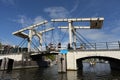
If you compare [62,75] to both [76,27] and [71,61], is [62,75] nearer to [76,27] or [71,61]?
[71,61]

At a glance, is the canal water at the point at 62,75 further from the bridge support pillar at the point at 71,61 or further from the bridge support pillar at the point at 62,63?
the bridge support pillar at the point at 71,61

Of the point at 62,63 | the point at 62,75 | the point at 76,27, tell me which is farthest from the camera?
the point at 76,27

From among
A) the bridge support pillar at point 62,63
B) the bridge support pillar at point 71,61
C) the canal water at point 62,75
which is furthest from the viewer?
the bridge support pillar at point 71,61

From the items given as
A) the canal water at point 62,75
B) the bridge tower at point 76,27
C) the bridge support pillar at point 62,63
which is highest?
the bridge tower at point 76,27

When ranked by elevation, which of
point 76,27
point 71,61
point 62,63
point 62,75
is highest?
point 76,27

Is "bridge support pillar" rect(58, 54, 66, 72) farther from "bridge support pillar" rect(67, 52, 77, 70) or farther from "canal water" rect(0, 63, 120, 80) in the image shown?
"bridge support pillar" rect(67, 52, 77, 70)

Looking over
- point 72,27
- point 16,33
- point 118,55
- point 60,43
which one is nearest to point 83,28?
point 72,27

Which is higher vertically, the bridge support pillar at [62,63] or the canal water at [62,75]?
the bridge support pillar at [62,63]

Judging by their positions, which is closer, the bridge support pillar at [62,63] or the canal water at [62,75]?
the canal water at [62,75]

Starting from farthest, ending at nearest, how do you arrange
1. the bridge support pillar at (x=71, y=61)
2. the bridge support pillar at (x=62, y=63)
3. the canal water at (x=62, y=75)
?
the bridge support pillar at (x=71, y=61), the bridge support pillar at (x=62, y=63), the canal water at (x=62, y=75)

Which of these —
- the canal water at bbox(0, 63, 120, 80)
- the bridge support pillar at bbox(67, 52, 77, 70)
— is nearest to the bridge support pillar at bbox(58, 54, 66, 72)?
the canal water at bbox(0, 63, 120, 80)

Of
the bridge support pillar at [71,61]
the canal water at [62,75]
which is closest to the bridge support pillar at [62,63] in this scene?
the canal water at [62,75]

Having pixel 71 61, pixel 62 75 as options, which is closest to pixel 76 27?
pixel 71 61

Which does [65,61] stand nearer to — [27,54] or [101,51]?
[101,51]
